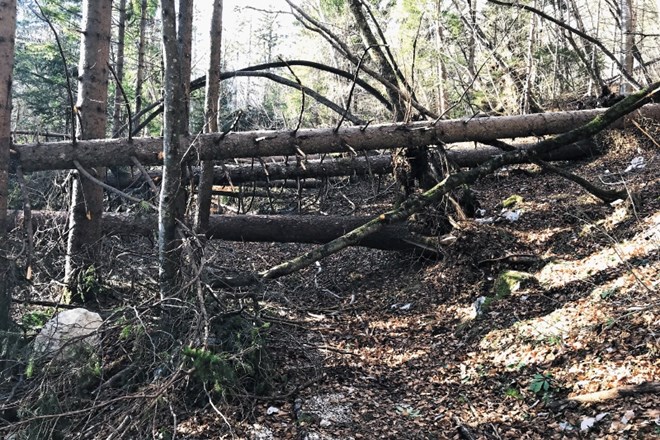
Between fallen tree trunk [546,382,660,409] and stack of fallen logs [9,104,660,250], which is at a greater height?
stack of fallen logs [9,104,660,250]

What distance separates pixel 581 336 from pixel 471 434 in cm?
137

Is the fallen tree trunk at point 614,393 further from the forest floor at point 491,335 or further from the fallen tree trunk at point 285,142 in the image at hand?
the fallen tree trunk at point 285,142

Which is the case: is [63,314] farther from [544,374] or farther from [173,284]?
[544,374]

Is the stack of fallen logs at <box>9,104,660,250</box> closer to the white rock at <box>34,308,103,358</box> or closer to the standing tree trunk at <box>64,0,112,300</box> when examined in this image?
the standing tree trunk at <box>64,0,112,300</box>

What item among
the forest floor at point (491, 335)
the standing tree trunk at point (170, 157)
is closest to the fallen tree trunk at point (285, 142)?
the standing tree trunk at point (170, 157)

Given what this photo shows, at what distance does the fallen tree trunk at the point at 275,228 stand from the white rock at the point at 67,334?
2.11 metres

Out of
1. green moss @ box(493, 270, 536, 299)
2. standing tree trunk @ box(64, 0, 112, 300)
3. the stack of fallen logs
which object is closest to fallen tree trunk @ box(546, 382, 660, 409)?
green moss @ box(493, 270, 536, 299)

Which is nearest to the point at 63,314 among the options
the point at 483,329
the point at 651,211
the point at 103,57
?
the point at 103,57

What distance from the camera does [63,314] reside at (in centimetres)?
482

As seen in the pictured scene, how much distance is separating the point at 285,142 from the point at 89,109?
2.51 meters

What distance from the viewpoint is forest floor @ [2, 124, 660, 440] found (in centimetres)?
362

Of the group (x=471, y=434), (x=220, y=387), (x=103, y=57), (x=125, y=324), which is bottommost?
(x=471, y=434)

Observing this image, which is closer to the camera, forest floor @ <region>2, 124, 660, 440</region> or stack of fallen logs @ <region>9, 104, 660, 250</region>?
forest floor @ <region>2, 124, 660, 440</region>

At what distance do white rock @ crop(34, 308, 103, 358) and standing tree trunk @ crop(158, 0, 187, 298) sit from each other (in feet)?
2.53
